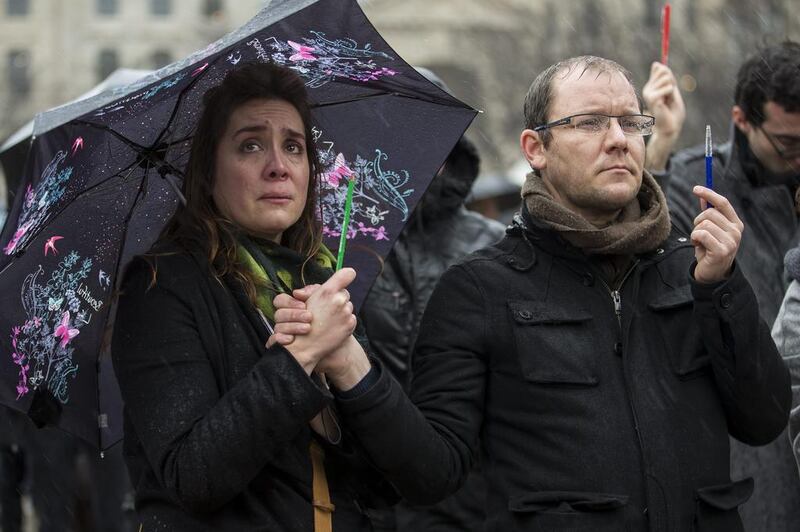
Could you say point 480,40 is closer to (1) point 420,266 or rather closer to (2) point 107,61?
(2) point 107,61

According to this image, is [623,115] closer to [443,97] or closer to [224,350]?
[443,97]

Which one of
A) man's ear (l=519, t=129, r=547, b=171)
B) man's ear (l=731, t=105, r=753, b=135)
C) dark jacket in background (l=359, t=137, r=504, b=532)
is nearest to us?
man's ear (l=519, t=129, r=547, b=171)

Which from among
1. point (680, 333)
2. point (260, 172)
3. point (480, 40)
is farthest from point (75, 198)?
point (480, 40)

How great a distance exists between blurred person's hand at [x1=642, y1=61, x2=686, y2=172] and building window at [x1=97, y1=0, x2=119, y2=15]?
76061mm

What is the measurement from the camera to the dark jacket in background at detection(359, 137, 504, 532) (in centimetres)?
575

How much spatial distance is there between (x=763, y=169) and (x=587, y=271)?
5.66 feet

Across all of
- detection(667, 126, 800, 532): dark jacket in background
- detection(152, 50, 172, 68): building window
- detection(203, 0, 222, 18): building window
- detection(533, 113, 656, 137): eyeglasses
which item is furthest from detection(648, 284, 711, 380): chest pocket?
detection(203, 0, 222, 18): building window

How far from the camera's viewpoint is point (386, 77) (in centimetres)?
409

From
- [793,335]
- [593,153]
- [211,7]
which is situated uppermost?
[211,7]

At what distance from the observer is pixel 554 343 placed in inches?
150

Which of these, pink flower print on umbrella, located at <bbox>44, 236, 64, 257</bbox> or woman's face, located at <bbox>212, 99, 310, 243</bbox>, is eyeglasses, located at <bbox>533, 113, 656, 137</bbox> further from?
pink flower print on umbrella, located at <bbox>44, 236, 64, 257</bbox>

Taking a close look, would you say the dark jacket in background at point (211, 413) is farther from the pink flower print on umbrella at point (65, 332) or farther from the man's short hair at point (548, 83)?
the man's short hair at point (548, 83)

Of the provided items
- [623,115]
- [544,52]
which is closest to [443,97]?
[623,115]

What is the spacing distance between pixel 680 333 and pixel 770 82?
1658mm
